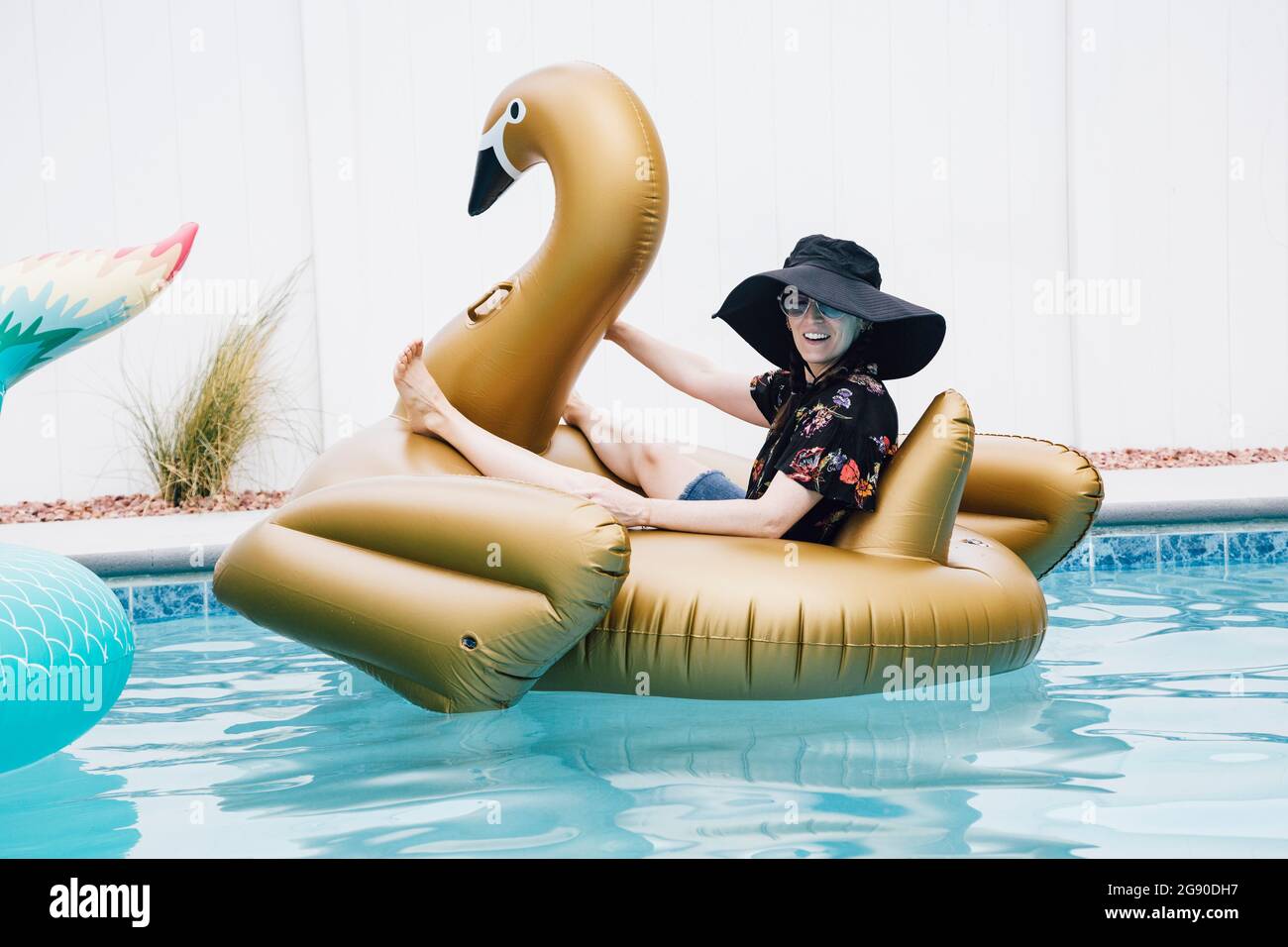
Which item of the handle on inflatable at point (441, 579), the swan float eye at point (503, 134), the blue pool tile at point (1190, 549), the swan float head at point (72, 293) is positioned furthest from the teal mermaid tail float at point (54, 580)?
the blue pool tile at point (1190, 549)

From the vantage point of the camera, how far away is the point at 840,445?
269cm

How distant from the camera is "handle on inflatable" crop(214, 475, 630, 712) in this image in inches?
95.3

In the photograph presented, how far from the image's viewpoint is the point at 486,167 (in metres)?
3.29

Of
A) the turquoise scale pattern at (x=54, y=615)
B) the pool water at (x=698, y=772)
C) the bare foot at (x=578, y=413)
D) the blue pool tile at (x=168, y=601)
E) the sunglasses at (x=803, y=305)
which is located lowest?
the pool water at (x=698, y=772)

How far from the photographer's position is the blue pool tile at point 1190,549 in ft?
14.4

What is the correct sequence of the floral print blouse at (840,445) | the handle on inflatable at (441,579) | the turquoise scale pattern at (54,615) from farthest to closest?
the floral print blouse at (840,445) < the handle on inflatable at (441,579) < the turquoise scale pattern at (54,615)

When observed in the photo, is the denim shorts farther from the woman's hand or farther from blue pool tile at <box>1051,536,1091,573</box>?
blue pool tile at <box>1051,536,1091,573</box>

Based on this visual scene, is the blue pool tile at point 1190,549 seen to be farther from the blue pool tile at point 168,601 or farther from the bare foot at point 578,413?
the blue pool tile at point 168,601

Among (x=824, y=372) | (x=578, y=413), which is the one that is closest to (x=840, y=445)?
(x=824, y=372)

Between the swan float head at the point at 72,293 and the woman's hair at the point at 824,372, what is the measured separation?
A: 131cm

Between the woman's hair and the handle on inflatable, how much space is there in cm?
65

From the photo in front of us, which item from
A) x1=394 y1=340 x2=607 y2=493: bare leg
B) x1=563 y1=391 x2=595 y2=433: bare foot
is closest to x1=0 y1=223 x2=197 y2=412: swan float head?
x1=394 y1=340 x2=607 y2=493: bare leg
